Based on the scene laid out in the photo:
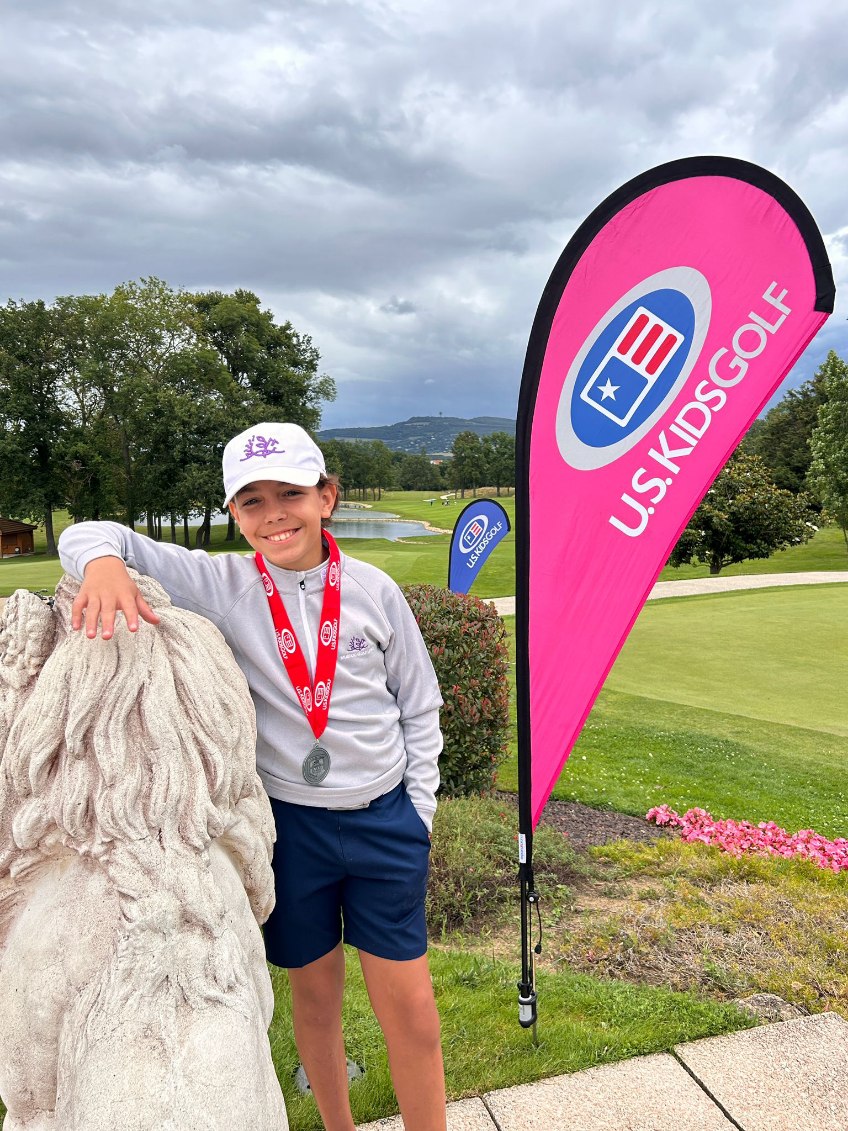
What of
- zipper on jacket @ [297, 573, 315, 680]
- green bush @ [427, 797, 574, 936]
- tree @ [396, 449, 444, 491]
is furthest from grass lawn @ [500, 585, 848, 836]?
tree @ [396, 449, 444, 491]

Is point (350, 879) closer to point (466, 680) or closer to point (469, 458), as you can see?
point (466, 680)

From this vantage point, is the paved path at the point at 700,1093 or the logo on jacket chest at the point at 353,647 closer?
the logo on jacket chest at the point at 353,647

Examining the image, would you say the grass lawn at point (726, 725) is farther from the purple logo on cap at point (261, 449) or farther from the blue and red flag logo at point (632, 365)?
the purple logo on cap at point (261, 449)

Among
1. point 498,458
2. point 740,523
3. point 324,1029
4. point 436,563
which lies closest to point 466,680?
point 324,1029

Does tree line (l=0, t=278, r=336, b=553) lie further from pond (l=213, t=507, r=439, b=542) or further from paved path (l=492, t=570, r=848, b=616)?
paved path (l=492, t=570, r=848, b=616)

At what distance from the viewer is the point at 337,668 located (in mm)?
2070

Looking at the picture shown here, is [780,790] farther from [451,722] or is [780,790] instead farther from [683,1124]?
[683,1124]

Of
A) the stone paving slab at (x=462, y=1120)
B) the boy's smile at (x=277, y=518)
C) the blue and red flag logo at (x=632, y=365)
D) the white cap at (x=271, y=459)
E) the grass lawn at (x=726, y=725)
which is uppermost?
the blue and red flag logo at (x=632, y=365)

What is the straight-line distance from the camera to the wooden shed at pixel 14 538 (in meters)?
34.0

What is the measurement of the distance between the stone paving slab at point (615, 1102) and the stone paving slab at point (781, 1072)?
10cm

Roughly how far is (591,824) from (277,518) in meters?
4.86

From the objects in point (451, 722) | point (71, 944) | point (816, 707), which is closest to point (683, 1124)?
point (71, 944)

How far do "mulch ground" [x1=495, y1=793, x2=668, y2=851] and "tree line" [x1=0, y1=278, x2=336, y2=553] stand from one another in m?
27.6

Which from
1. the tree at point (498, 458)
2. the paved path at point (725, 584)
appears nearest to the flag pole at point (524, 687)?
the paved path at point (725, 584)
